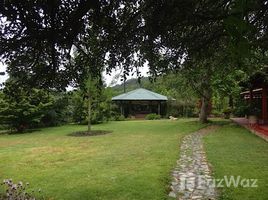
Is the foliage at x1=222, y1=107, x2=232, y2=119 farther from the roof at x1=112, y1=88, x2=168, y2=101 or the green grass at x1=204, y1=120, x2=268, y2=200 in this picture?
the green grass at x1=204, y1=120, x2=268, y2=200

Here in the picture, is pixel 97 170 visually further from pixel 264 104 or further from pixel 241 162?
pixel 264 104

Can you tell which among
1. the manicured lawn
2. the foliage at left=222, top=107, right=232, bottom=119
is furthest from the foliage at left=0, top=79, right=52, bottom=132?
the foliage at left=222, top=107, right=232, bottom=119

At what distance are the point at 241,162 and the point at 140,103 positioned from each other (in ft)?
106

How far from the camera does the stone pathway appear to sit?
6930 millimetres

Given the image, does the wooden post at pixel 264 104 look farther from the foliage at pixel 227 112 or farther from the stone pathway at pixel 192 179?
the foliage at pixel 227 112

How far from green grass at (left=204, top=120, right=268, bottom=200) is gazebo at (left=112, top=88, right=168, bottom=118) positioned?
81.8 feet

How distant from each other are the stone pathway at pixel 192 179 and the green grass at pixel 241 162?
0.26 m

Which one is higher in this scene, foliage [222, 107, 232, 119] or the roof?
the roof

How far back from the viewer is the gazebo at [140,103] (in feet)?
133

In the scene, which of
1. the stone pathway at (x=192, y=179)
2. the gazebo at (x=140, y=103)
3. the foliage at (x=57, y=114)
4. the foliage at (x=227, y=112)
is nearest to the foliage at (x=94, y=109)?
the foliage at (x=57, y=114)

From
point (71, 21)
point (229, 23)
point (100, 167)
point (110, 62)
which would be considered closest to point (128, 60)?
point (110, 62)

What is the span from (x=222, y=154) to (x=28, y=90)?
8.30 metres

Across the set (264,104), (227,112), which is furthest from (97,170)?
(227,112)

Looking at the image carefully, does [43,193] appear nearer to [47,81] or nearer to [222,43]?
[47,81]
